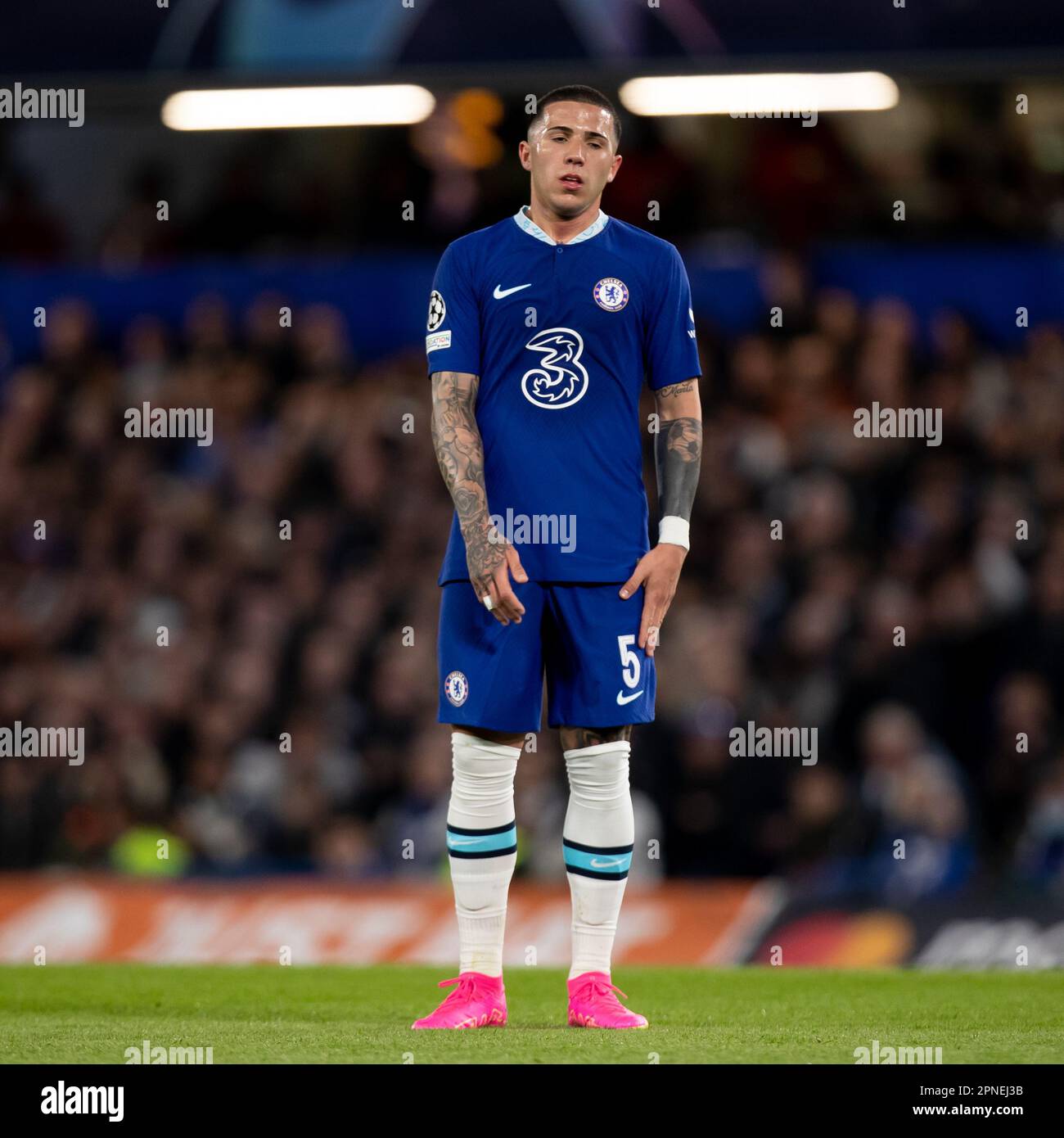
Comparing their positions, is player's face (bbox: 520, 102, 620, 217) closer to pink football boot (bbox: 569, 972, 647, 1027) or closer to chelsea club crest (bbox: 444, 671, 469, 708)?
chelsea club crest (bbox: 444, 671, 469, 708)

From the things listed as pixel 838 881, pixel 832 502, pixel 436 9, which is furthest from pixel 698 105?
pixel 838 881

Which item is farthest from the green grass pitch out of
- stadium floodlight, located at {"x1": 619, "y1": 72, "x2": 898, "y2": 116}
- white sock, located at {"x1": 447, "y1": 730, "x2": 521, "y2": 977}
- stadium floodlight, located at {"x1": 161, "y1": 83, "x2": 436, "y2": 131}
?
stadium floodlight, located at {"x1": 161, "y1": 83, "x2": 436, "y2": 131}

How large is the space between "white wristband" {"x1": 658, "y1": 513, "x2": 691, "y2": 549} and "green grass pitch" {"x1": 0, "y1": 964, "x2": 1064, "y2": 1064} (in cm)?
141

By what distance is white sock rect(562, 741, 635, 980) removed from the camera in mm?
5520

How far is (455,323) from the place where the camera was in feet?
18.4

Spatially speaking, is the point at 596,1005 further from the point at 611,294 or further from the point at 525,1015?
the point at 611,294

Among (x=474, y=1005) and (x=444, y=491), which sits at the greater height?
(x=444, y=491)

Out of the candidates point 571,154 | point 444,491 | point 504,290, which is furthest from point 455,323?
point 444,491

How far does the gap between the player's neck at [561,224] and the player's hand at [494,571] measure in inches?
37.1

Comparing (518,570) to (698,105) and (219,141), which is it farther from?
(219,141)

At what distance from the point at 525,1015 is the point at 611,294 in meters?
2.28

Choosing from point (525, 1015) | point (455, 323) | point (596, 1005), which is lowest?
point (525, 1015)

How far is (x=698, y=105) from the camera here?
38.2 ft

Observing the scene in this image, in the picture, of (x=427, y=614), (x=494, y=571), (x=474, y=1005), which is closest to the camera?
(x=494, y=571)
